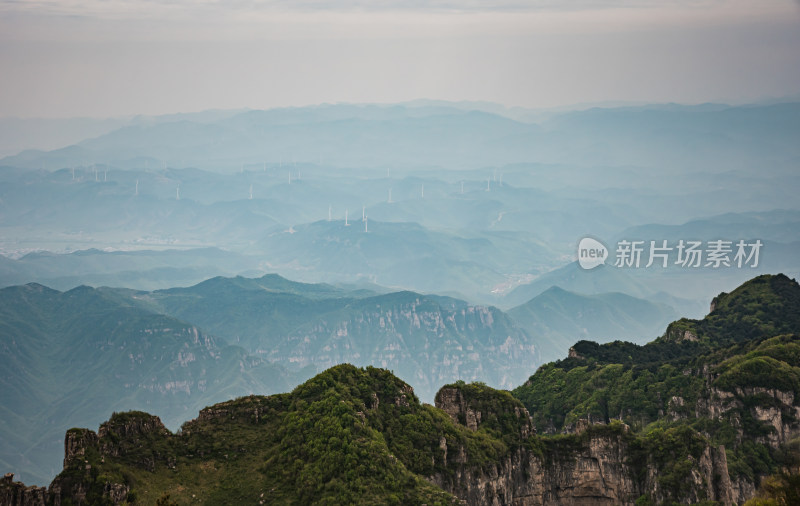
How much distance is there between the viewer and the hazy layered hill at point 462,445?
82.9 metres

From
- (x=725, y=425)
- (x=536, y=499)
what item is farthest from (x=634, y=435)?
(x=725, y=425)

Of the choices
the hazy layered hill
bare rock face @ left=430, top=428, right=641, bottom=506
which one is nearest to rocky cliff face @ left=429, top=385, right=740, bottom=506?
bare rock face @ left=430, top=428, right=641, bottom=506

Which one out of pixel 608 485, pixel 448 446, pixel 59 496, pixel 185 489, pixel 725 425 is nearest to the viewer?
pixel 59 496

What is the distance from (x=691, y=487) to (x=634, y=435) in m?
7.92

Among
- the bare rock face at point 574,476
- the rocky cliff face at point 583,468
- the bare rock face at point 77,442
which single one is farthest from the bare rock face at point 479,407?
the bare rock face at point 77,442

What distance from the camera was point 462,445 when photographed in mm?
96625

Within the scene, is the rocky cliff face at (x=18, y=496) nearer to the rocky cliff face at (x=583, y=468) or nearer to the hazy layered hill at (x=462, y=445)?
the hazy layered hill at (x=462, y=445)

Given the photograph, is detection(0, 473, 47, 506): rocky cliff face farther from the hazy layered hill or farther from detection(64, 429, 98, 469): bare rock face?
detection(64, 429, 98, 469): bare rock face

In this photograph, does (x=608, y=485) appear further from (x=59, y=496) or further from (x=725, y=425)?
(x=59, y=496)

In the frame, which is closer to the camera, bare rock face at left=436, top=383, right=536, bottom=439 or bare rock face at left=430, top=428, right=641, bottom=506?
bare rock face at left=430, top=428, right=641, bottom=506

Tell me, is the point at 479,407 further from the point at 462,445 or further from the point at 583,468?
the point at 583,468

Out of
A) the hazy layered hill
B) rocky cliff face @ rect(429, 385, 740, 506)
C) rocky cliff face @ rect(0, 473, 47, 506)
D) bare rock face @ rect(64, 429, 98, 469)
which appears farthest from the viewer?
rocky cliff face @ rect(429, 385, 740, 506)

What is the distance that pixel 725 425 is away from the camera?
123 meters

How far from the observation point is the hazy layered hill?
272 ft
